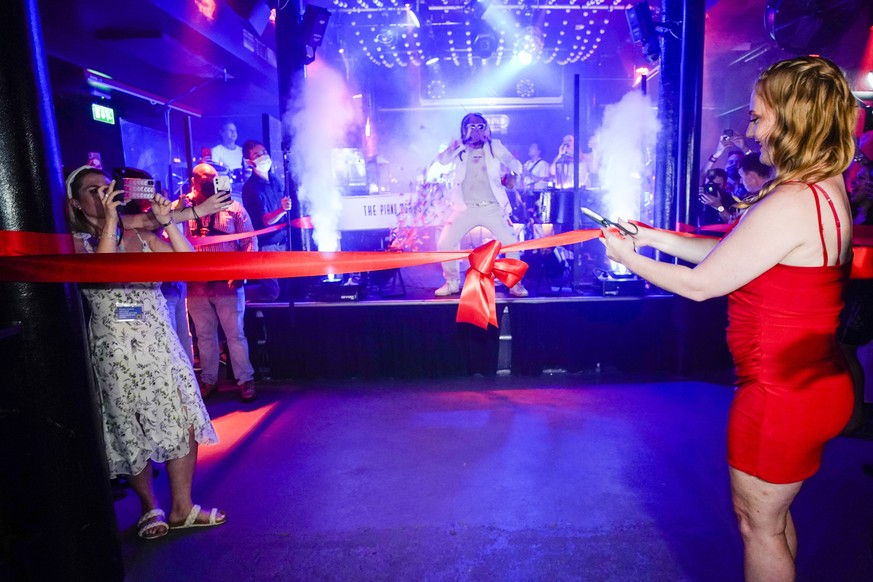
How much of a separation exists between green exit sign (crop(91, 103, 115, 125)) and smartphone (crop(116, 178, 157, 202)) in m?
8.86

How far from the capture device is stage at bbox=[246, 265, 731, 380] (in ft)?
16.7

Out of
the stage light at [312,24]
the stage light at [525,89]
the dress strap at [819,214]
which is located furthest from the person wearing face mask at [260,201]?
the stage light at [525,89]

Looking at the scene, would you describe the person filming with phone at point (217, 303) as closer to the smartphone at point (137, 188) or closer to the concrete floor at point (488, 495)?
the concrete floor at point (488, 495)

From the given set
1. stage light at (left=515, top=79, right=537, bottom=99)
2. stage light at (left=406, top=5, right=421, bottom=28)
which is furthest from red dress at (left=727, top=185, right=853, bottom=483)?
stage light at (left=515, top=79, right=537, bottom=99)

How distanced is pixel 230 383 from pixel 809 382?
16.2 feet

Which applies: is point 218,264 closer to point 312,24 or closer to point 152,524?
point 152,524

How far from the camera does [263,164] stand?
18.9 ft

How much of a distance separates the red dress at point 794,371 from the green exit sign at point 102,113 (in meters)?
11.2

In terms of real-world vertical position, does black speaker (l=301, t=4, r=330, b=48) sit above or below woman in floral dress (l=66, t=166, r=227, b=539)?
above

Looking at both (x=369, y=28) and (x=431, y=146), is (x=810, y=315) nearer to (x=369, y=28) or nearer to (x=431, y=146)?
(x=369, y=28)

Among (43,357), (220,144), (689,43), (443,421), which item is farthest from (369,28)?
(43,357)

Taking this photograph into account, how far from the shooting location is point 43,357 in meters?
2.07

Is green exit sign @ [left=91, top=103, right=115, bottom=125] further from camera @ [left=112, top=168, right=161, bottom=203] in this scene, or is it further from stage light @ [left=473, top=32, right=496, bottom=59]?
camera @ [left=112, top=168, right=161, bottom=203]

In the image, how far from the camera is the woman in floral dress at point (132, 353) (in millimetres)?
2453
